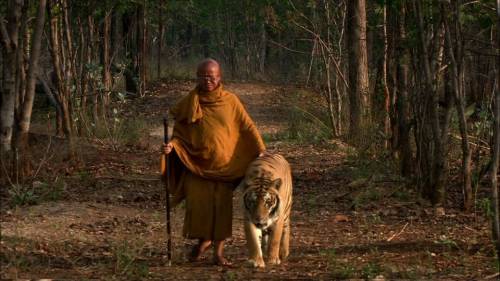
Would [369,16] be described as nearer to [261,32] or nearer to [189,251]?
[261,32]

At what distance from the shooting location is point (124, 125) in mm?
16906

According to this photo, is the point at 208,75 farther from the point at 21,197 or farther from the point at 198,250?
the point at 21,197

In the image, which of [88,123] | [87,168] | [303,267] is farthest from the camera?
[88,123]

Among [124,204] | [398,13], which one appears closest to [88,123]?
[124,204]

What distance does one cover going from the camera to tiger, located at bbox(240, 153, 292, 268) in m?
7.09

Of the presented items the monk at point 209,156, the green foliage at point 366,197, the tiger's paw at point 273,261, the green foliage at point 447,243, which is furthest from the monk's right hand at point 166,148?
the green foliage at point 366,197

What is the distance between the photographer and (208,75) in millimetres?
7469

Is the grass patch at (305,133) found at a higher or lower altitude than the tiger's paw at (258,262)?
lower

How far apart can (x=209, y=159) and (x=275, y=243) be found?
85cm

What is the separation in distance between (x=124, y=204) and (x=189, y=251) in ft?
7.99

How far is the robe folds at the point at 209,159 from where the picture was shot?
7523 millimetres

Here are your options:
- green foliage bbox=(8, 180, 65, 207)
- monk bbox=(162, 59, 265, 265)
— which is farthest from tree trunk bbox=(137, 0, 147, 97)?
monk bbox=(162, 59, 265, 265)

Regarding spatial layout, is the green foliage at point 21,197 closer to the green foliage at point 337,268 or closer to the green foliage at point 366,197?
the green foliage at point 366,197

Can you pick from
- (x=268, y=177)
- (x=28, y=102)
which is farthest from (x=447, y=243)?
(x=28, y=102)
